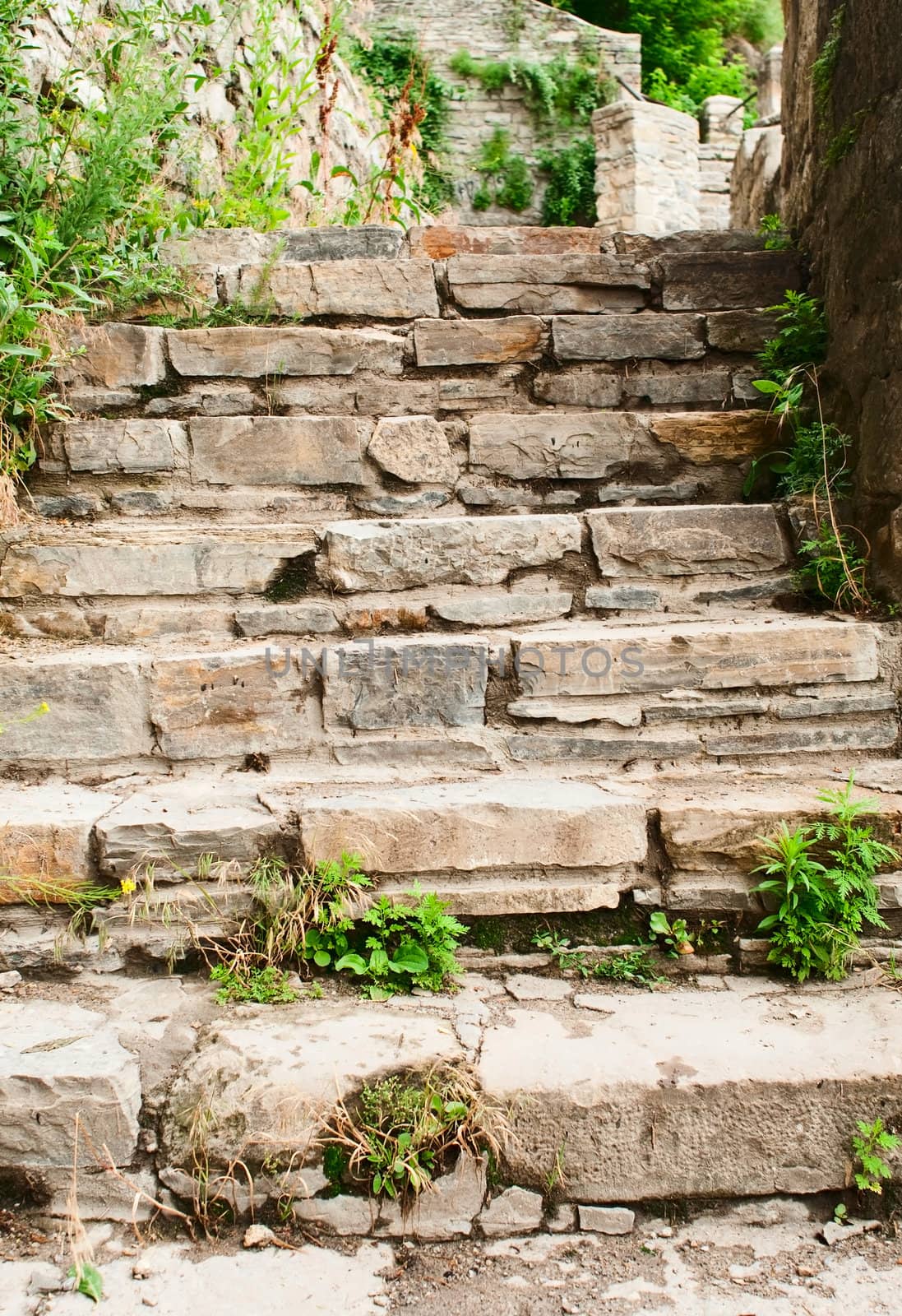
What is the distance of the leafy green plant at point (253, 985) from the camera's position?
1904mm

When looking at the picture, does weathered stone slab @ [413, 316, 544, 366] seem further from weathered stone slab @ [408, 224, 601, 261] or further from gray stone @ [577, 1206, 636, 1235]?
gray stone @ [577, 1206, 636, 1235]

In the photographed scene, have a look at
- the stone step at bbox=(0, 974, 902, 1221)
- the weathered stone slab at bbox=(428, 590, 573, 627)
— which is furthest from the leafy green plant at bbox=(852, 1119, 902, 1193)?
the weathered stone slab at bbox=(428, 590, 573, 627)

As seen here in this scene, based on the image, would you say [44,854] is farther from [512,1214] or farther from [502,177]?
[502,177]

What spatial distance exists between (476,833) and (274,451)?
1.37 meters

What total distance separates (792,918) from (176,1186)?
1339mm

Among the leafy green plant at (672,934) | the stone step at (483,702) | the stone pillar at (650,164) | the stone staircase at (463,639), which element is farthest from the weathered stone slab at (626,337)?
the stone pillar at (650,164)

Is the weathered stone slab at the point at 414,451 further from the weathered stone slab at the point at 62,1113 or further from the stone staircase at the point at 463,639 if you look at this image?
the weathered stone slab at the point at 62,1113

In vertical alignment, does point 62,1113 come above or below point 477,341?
below

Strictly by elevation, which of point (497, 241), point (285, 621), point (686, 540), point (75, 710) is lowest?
point (75, 710)

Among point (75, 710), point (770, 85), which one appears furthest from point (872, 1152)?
point (770, 85)

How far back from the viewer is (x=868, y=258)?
2.51 metres

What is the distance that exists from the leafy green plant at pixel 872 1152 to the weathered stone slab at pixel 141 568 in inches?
73.7

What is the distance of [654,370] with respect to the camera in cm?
306

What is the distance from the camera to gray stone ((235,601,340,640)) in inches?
97.5
